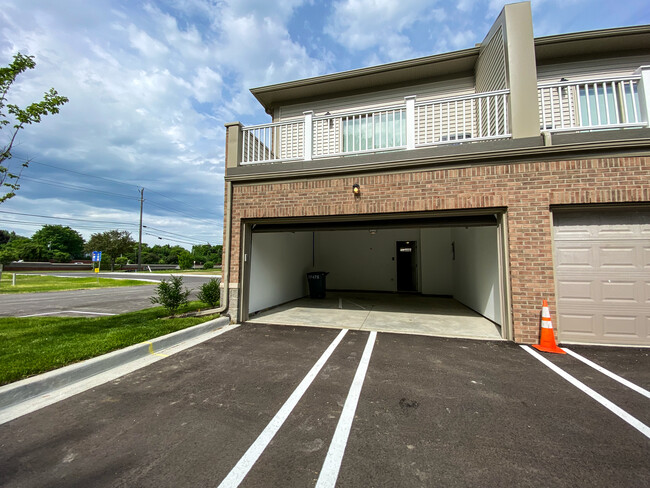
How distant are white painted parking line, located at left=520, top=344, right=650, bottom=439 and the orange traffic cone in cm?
45

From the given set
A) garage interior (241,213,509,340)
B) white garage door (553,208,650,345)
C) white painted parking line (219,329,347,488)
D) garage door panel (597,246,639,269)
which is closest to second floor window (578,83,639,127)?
white garage door (553,208,650,345)

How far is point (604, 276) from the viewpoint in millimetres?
4824

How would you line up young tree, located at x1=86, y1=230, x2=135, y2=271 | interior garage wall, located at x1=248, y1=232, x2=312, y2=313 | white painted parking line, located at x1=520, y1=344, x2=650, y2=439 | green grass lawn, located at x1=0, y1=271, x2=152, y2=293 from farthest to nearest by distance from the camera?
young tree, located at x1=86, y1=230, x2=135, y2=271 → green grass lawn, located at x1=0, y1=271, x2=152, y2=293 → interior garage wall, located at x1=248, y1=232, x2=312, y2=313 → white painted parking line, located at x1=520, y1=344, x2=650, y2=439

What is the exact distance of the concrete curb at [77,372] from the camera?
9.67ft

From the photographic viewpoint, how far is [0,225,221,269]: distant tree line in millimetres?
35875

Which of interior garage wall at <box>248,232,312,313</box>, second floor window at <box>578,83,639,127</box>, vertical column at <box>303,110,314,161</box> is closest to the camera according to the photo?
second floor window at <box>578,83,639,127</box>

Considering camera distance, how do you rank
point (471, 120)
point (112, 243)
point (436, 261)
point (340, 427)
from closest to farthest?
point (340, 427)
point (471, 120)
point (436, 261)
point (112, 243)

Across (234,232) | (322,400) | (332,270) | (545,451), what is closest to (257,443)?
(322,400)

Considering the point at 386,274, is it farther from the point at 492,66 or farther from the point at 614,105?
the point at 614,105

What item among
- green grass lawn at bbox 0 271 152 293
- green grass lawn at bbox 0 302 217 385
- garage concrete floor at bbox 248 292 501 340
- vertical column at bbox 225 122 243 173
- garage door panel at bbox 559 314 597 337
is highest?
vertical column at bbox 225 122 243 173

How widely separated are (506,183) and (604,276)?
230 centimetres

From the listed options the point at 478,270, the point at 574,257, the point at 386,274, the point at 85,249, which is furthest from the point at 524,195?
the point at 85,249

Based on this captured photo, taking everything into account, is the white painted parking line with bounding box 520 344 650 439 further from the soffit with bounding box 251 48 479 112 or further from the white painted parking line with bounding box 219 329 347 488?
the soffit with bounding box 251 48 479 112

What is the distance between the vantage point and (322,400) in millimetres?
3059
